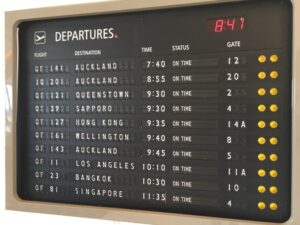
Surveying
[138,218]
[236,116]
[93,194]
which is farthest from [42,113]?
[236,116]

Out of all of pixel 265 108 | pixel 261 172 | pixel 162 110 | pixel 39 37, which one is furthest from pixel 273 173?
pixel 39 37

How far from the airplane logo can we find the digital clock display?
1.24 ft

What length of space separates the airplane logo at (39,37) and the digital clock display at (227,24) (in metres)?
0.38

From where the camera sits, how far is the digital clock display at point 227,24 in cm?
66

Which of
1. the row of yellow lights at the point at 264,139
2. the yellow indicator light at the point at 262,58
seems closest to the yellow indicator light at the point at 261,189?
the row of yellow lights at the point at 264,139

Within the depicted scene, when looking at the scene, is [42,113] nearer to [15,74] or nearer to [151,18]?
[15,74]

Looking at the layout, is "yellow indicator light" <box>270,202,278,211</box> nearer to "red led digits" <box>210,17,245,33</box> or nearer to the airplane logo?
"red led digits" <box>210,17,245,33</box>

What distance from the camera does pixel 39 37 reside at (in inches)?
31.1

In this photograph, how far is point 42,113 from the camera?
787mm

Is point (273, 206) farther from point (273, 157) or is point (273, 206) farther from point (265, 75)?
point (265, 75)

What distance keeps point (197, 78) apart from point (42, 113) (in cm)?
36

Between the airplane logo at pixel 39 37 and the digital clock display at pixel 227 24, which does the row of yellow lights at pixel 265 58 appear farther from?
the airplane logo at pixel 39 37

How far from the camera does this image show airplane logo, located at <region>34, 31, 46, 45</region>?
2.58 feet
